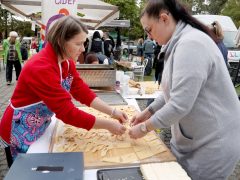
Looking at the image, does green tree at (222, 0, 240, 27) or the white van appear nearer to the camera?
the white van

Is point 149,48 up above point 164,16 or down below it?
below

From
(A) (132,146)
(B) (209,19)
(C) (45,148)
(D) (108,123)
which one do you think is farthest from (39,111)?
(B) (209,19)

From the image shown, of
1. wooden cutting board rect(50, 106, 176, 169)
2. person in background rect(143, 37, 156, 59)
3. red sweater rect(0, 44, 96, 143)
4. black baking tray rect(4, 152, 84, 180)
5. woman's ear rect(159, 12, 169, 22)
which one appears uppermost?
woman's ear rect(159, 12, 169, 22)

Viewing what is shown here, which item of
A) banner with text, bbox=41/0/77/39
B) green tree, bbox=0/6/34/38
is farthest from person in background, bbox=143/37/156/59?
green tree, bbox=0/6/34/38

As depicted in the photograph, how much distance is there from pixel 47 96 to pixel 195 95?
2.32ft

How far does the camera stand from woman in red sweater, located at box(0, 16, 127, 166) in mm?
1571

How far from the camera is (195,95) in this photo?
1.34 m

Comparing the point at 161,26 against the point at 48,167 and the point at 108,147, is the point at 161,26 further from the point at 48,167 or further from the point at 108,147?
the point at 48,167

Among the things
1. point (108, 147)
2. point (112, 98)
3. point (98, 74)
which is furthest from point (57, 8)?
point (108, 147)

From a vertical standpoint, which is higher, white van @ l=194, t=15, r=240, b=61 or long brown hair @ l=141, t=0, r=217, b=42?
long brown hair @ l=141, t=0, r=217, b=42

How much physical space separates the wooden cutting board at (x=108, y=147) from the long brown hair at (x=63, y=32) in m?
0.49

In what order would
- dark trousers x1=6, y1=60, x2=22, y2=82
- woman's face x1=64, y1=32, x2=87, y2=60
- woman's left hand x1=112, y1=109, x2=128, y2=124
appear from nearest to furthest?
1. woman's face x1=64, y1=32, x2=87, y2=60
2. woman's left hand x1=112, y1=109, x2=128, y2=124
3. dark trousers x1=6, y1=60, x2=22, y2=82

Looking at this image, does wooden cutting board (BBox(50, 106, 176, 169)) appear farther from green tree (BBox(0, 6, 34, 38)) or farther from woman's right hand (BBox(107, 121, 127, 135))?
green tree (BBox(0, 6, 34, 38))

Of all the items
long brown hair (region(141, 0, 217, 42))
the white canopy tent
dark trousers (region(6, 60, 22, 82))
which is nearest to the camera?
long brown hair (region(141, 0, 217, 42))
